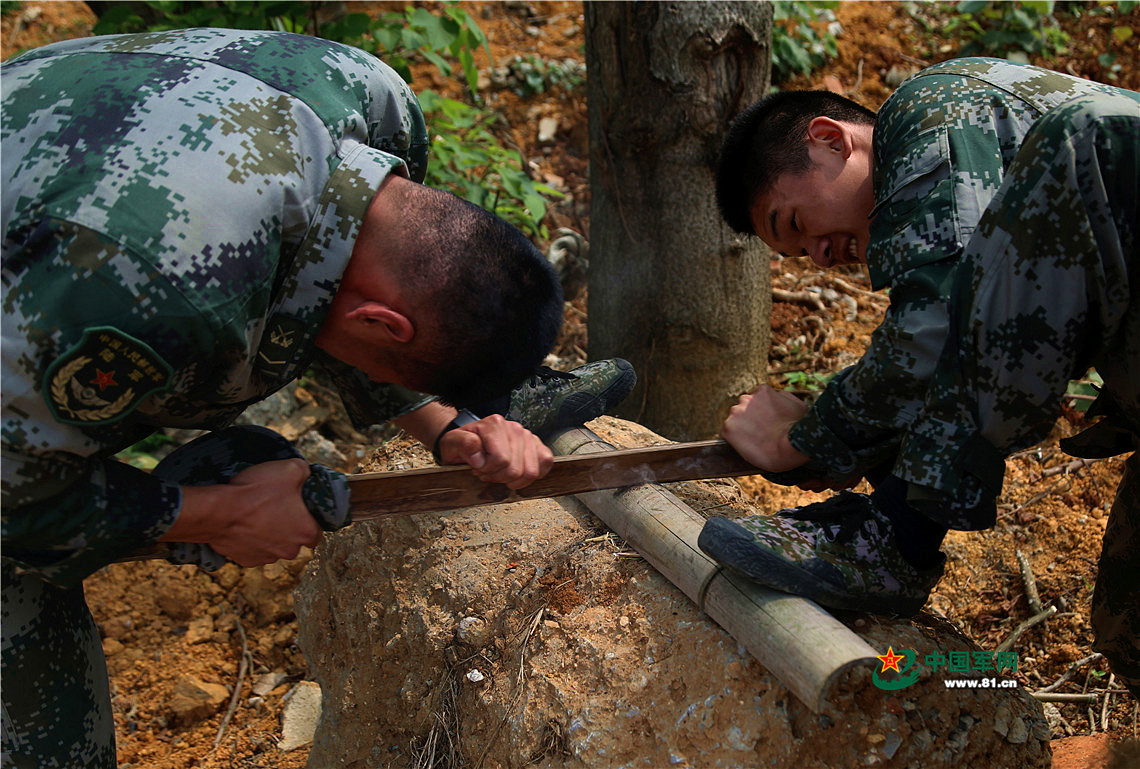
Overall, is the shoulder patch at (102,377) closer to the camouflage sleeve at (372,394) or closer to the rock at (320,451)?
the camouflage sleeve at (372,394)

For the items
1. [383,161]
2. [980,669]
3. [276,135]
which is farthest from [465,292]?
[980,669]

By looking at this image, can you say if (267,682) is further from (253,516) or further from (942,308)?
(942,308)

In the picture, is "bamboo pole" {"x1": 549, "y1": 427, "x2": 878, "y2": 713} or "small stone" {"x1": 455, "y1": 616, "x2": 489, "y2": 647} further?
"small stone" {"x1": 455, "y1": 616, "x2": 489, "y2": 647}

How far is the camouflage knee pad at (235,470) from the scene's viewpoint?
175cm

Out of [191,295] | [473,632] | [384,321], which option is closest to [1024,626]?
[473,632]

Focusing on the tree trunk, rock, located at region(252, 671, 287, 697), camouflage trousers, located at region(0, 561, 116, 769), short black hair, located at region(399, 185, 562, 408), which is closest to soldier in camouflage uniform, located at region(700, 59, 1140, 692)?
short black hair, located at region(399, 185, 562, 408)

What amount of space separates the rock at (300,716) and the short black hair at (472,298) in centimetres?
164

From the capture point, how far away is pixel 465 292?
1.58 metres

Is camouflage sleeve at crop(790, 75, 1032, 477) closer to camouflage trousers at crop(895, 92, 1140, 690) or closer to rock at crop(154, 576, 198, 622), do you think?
camouflage trousers at crop(895, 92, 1140, 690)

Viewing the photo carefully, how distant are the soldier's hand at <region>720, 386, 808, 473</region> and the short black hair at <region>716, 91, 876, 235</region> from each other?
514 millimetres

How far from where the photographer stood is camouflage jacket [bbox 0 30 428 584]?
4.45 feet

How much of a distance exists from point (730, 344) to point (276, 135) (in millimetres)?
2195

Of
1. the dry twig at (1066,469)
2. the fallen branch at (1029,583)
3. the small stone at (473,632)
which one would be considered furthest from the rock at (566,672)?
the dry twig at (1066,469)

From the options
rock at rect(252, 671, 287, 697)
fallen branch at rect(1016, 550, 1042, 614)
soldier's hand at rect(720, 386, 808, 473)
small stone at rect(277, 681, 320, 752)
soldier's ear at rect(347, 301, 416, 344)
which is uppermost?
soldier's ear at rect(347, 301, 416, 344)
